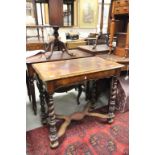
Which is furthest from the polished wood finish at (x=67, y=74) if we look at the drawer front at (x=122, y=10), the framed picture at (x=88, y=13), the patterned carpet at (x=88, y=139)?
the framed picture at (x=88, y=13)

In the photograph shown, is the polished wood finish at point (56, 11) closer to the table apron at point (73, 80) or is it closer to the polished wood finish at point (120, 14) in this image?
the polished wood finish at point (120, 14)

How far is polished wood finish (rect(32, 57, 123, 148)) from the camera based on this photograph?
4.21ft

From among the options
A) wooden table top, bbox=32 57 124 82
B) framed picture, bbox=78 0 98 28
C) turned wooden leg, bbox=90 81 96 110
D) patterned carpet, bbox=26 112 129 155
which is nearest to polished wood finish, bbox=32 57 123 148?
wooden table top, bbox=32 57 124 82

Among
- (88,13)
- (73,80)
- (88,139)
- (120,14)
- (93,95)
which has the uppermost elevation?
(88,13)

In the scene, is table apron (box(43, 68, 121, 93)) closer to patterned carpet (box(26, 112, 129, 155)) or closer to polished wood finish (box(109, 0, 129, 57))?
polished wood finish (box(109, 0, 129, 57))

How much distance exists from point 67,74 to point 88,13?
3.75 metres

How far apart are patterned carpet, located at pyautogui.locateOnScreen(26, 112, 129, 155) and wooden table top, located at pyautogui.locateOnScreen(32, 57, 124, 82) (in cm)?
72

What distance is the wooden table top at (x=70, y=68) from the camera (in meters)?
1.29

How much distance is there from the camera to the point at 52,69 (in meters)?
1.43

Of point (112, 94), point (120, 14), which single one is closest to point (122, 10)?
point (120, 14)

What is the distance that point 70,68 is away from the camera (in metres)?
1.46

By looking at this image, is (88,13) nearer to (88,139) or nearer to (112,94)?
(112,94)
